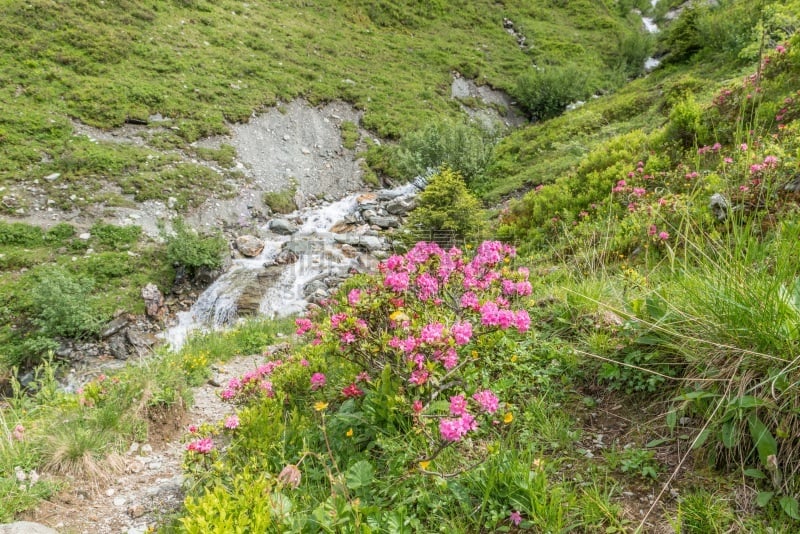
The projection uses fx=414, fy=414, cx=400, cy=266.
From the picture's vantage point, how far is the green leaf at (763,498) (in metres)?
1.72

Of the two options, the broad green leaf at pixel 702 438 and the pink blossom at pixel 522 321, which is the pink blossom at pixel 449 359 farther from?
the broad green leaf at pixel 702 438

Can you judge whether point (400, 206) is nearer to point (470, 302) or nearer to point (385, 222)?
point (385, 222)

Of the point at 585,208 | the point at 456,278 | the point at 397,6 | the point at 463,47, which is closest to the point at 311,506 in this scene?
the point at 456,278

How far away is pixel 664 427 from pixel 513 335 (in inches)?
53.6

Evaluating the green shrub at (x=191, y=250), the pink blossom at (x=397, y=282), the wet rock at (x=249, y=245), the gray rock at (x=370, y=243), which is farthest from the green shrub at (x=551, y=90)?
the pink blossom at (x=397, y=282)

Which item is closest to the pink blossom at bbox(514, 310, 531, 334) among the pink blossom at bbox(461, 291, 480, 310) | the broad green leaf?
the pink blossom at bbox(461, 291, 480, 310)

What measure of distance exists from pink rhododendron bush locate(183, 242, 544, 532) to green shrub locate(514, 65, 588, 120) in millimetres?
25458

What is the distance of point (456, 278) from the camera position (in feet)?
10.8

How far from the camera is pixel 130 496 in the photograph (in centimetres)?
362

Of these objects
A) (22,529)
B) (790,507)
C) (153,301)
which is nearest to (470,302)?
(790,507)

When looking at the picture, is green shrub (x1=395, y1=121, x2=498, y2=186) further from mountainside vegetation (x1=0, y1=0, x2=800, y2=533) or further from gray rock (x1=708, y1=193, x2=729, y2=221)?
gray rock (x1=708, y1=193, x2=729, y2=221)

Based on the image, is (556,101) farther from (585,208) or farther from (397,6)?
(585,208)

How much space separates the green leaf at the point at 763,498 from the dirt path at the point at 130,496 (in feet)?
12.1

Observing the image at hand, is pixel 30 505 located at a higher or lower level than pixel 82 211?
higher
